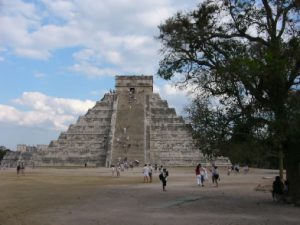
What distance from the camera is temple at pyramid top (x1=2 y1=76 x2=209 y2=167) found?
5462cm

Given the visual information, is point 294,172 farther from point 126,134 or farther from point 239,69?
point 126,134

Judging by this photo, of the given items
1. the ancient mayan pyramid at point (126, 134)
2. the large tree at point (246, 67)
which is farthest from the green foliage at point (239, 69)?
the ancient mayan pyramid at point (126, 134)

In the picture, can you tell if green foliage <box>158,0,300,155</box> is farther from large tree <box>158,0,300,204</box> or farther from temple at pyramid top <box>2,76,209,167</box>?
temple at pyramid top <box>2,76,209,167</box>

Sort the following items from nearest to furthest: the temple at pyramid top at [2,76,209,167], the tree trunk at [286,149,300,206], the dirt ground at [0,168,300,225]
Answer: the dirt ground at [0,168,300,225]
the tree trunk at [286,149,300,206]
the temple at pyramid top at [2,76,209,167]

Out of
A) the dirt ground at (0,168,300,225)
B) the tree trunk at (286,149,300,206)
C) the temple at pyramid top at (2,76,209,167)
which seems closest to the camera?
the dirt ground at (0,168,300,225)

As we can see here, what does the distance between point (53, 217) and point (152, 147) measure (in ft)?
142

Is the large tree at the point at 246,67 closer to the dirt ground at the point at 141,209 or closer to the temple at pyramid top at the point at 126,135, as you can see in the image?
the dirt ground at the point at 141,209

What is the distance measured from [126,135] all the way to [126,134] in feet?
0.90

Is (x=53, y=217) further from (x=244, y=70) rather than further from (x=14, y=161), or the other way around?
(x=14, y=161)

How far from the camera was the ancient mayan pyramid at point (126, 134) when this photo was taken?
54719mm

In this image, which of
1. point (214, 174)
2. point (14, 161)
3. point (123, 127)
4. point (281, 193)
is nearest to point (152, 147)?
point (123, 127)

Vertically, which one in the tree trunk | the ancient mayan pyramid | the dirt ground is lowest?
the dirt ground

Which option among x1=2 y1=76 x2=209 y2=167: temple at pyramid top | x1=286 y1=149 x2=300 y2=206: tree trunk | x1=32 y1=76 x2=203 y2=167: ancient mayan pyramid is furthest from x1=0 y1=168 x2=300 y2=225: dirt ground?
x1=2 y1=76 x2=209 y2=167: temple at pyramid top

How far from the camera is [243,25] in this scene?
16281mm
